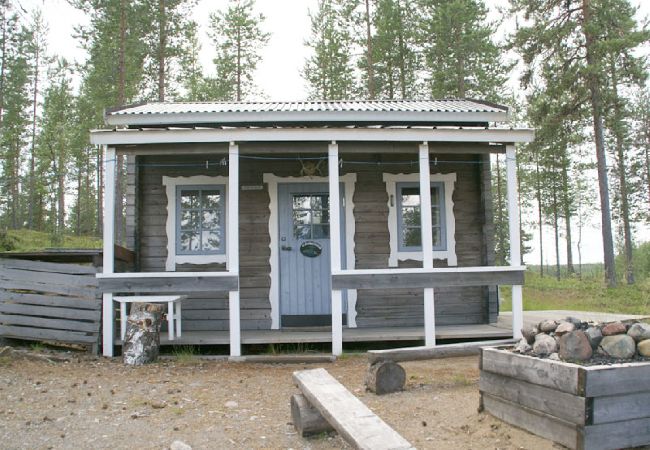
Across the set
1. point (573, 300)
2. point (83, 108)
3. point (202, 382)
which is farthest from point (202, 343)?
point (83, 108)

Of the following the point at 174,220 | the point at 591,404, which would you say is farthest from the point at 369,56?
the point at 591,404

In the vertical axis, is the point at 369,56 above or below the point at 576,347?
above

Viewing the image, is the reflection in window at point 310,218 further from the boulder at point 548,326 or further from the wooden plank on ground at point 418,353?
the boulder at point 548,326

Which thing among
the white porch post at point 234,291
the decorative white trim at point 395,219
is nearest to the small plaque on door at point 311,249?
the decorative white trim at point 395,219

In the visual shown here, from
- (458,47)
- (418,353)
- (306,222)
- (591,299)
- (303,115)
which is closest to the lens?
(418,353)

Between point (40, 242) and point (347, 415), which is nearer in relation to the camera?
point (347, 415)

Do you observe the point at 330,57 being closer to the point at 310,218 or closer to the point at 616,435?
the point at 310,218

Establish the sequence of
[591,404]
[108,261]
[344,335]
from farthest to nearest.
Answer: [344,335] → [108,261] → [591,404]

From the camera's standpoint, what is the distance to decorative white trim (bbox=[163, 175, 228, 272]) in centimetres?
797

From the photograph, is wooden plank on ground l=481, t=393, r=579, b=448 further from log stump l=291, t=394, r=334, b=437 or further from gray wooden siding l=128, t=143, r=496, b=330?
gray wooden siding l=128, t=143, r=496, b=330

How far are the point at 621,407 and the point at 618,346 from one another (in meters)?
0.44

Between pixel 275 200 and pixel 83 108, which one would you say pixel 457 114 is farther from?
pixel 83 108

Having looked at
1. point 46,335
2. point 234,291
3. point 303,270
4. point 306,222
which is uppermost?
point 306,222

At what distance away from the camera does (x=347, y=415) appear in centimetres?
311
